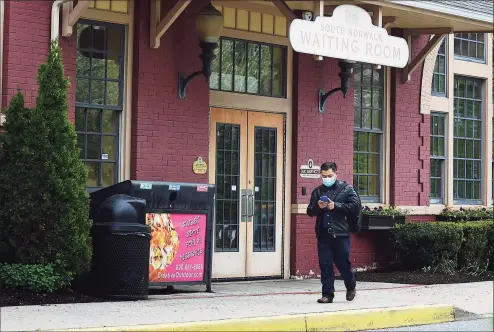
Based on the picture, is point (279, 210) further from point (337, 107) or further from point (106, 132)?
point (106, 132)

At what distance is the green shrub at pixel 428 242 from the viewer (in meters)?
14.4

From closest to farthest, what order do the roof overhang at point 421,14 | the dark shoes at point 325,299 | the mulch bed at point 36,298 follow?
the mulch bed at point 36,298 < the dark shoes at point 325,299 < the roof overhang at point 421,14

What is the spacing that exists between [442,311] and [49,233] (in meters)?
Result: 4.46

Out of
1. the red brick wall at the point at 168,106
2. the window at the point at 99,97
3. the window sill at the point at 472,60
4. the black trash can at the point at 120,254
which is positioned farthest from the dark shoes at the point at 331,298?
the window sill at the point at 472,60

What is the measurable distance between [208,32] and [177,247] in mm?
2850

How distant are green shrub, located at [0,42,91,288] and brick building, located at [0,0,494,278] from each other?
33.3 inches

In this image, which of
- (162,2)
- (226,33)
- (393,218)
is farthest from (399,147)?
(162,2)

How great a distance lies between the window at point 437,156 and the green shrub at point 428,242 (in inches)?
68.0

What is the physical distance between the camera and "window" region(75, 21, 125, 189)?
39.7ft

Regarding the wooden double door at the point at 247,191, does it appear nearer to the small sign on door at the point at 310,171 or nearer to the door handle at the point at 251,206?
the door handle at the point at 251,206

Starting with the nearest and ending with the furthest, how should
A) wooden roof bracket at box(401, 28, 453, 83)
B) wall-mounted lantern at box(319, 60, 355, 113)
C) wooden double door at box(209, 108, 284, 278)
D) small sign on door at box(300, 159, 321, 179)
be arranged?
wooden double door at box(209, 108, 284, 278) < small sign on door at box(300, 159, 321, 179) < wall-mounted lantern at box(319, 60, 355, 113) < wooden roof bracket at box(401, 28, 453, 83)

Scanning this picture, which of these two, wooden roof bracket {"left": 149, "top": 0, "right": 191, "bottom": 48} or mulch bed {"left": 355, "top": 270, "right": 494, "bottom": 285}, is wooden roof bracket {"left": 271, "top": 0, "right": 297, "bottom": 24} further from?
mulch bed {"left": 355, "top": 270, "right": 494, "bottom": 285}

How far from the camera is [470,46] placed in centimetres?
1705

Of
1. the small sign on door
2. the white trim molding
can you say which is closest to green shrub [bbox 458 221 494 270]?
the small sign on door
